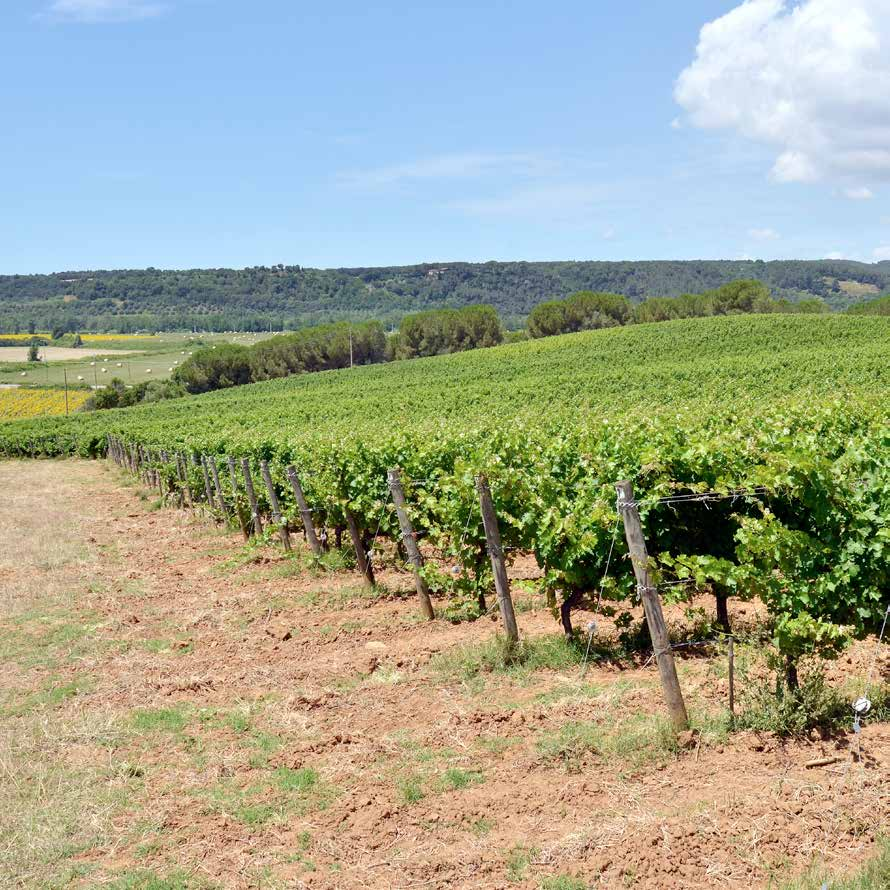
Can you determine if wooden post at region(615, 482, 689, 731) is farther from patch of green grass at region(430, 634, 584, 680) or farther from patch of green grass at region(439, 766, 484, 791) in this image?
patch of green grass at region(430, 634, 584, 680)

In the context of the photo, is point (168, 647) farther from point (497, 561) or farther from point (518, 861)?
point (518, 861)

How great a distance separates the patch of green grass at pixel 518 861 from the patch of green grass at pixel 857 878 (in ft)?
4.31

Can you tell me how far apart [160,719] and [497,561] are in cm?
335

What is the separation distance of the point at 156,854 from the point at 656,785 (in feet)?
10.4

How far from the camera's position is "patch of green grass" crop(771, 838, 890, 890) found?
398 centimetres

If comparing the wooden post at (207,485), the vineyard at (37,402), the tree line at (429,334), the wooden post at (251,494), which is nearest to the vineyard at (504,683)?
the wooden post at (251,494)

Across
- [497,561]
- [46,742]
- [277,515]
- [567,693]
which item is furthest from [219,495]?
[567,693]

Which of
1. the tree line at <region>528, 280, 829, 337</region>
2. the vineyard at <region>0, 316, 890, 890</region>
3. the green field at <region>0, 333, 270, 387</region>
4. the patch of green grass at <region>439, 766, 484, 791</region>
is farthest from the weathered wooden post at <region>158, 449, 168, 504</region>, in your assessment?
the tree line at <region>528, 280, 829, 337</region>

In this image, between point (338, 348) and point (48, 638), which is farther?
point (338, 348)

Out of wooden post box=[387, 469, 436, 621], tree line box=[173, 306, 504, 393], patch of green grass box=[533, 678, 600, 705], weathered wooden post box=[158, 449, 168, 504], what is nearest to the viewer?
patch of green grass box=[533, 678, 600, 705]

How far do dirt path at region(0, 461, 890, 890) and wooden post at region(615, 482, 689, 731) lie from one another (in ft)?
0.89

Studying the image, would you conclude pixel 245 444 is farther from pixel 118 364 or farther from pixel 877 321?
pixel 118 364

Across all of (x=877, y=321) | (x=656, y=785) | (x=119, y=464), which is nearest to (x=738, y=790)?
(x=656, y=785)

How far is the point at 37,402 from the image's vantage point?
95.9 meters
